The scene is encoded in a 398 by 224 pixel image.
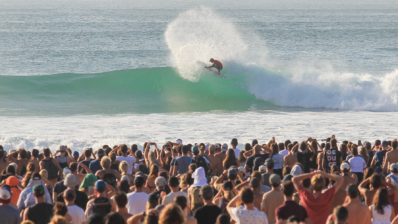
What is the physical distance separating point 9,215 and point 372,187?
4.04 metres

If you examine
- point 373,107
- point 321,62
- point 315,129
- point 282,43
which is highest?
point 282,43

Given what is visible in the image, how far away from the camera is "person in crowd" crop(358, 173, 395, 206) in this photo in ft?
16.8

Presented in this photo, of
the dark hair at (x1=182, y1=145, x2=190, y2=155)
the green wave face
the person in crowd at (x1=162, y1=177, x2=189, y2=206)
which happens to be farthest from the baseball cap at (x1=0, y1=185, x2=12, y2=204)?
the green wave face

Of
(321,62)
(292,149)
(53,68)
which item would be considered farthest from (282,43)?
(292,149)

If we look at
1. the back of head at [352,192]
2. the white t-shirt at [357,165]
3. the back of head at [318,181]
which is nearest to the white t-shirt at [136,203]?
the back of head at [318,181]

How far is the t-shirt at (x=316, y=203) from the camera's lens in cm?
476

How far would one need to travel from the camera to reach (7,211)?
4.50 m

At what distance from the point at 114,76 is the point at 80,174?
22167 millimetres

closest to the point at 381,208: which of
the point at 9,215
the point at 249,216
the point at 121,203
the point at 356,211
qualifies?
the point at 356,211

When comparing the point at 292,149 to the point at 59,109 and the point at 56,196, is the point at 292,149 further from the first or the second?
the point at 59,109

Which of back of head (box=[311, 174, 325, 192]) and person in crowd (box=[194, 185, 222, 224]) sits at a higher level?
back of head (box=[311, 174, 325, 192])

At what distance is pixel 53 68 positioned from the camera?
35.3m

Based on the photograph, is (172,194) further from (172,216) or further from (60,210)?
(172,216)

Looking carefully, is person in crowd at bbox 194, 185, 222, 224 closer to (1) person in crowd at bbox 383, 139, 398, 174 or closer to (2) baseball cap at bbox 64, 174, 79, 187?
(2) baseball cap at bbox 64, 174, 79, 187
